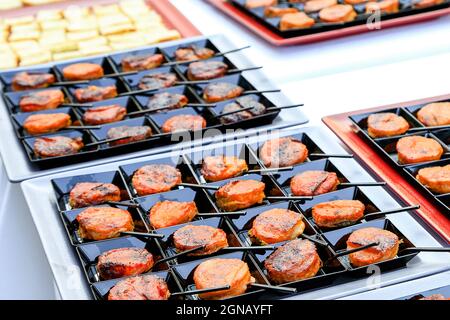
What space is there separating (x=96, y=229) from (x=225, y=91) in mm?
820

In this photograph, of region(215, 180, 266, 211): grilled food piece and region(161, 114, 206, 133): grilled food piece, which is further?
region(161, 114, 206, 133): grilled food piece

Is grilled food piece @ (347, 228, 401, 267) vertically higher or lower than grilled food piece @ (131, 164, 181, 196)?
lower

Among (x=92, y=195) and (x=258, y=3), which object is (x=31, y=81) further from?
(x=258, y=3)

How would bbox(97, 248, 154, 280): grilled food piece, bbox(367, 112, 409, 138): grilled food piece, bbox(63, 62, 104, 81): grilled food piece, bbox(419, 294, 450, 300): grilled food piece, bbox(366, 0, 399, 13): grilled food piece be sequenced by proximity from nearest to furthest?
bbox(419, 294, 450, 300): grilled food piece → bbox(97, 248, 154, 280): grilled food piece → bbox(367, 112, 409, 138): grilled food piece → bbox(63, 62, 104, 81): grilled food piece → bbox(366, 0, 399, 13): grilled food piece

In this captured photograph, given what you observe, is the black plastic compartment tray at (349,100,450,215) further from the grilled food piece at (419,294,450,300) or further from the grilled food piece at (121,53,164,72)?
the grilled food piece at (121,53,164,72)

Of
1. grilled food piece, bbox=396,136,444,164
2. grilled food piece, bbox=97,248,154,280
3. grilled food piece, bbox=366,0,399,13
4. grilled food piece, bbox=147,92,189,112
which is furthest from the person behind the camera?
grilled food piece, bbox=366,0,399,13

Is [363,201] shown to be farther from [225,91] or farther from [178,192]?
[225,91]

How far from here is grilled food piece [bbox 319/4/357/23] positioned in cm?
276

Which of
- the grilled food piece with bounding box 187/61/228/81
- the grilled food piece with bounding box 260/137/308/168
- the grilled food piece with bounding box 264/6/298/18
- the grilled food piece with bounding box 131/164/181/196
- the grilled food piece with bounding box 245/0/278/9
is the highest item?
the grilled food piece with bounding box 245/0/278/9

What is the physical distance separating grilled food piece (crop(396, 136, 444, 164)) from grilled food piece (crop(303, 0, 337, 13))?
43.4 inches

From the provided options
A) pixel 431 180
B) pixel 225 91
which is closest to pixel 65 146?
pixel 225 91

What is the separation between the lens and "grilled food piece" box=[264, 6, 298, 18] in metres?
2.87

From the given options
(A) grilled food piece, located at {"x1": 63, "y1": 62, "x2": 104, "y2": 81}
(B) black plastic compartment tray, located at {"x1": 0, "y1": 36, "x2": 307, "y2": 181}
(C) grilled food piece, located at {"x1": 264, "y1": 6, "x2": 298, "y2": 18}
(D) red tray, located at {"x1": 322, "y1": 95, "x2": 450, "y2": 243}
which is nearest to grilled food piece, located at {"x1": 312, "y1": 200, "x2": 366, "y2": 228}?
(D) red tray, located at {"x1": 322, "y1": 95, "x2": 450, "y2": 243}

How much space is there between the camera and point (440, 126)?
78.2 inches
